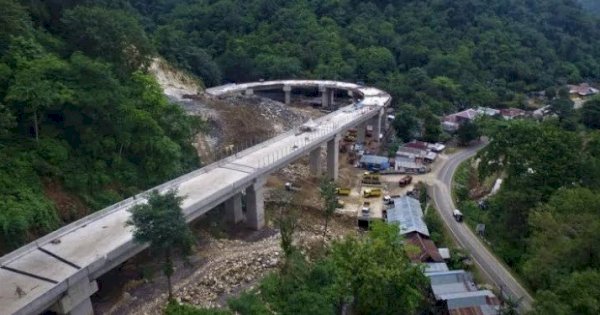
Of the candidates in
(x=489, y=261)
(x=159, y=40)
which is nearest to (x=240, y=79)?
(x=159, y=40)

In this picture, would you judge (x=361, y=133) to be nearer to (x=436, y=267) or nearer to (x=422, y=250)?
(x=422, y=250)

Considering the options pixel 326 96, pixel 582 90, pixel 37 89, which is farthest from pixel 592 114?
pixel 37 89

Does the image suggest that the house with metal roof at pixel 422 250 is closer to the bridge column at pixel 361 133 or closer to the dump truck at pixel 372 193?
the dump truck at pixel 372 193

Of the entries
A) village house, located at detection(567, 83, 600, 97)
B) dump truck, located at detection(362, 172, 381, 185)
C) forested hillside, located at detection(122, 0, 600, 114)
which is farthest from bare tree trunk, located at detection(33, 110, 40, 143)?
village house, located at detection(567, 83, 600, 97)

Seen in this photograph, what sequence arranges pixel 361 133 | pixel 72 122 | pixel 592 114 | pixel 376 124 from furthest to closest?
pixel 592 114
pixel 376 124
pixel 361 133
pixel 72 122

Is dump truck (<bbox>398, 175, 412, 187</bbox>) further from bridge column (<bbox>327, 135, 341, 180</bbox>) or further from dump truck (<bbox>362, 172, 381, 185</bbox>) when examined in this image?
bridge column (<bbox>327, 135, 341, 180</bbox>)

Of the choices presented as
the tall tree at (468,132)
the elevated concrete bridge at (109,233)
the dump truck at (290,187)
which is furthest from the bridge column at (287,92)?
the dump truck at (290,187)
